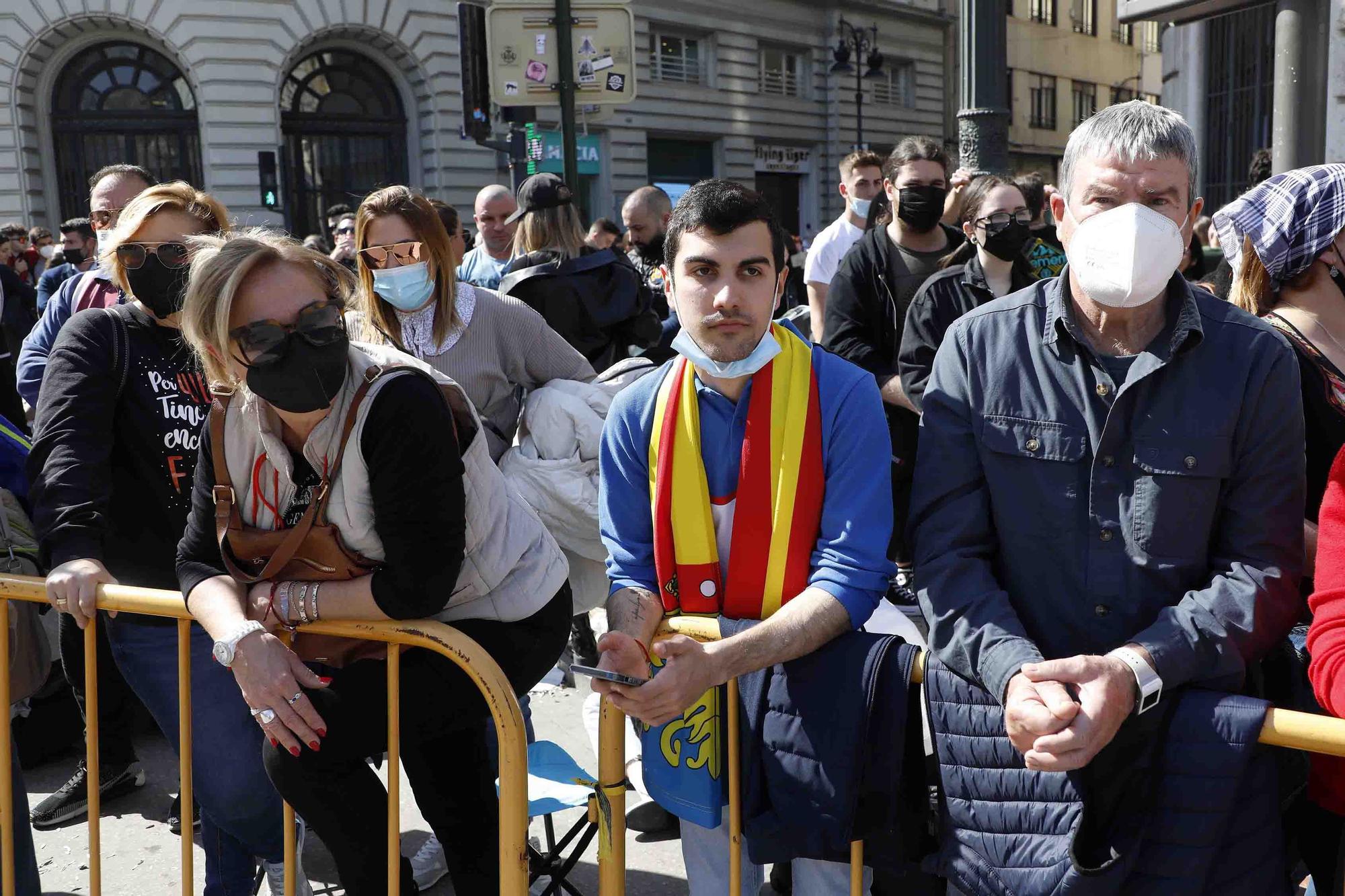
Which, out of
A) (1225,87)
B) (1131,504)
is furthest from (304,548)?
(1225,87)

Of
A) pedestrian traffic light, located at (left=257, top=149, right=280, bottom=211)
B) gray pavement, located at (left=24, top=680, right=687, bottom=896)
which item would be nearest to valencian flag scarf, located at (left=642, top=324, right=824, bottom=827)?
gray pavement, located at (left=24, top=680, right=687, bottom=896)

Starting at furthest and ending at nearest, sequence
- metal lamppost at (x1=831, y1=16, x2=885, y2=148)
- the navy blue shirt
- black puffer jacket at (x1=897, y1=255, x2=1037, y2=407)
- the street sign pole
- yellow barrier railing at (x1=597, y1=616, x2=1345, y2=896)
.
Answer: metal lamppost at (x1=831, y1=16, x2=885, y2=148) → the street sign pole → black puffer jacket at (x1=897, y1=255, x2=1037, y2=407) → yellow barrier railing at (x1=597, y1=616, x2=1345, y2=896) → the navy blue shirt

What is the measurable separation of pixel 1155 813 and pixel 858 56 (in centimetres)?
2693

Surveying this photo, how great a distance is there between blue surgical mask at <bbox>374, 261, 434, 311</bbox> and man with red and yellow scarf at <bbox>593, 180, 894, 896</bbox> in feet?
4.95

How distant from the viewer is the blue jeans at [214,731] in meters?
2.74

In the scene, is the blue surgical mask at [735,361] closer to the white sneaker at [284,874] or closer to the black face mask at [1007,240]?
the white sneaker at [284,874]

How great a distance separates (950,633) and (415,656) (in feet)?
3.90

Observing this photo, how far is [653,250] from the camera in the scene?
24.2 ft

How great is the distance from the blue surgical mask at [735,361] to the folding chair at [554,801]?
3.74ft

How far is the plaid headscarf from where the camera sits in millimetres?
2344

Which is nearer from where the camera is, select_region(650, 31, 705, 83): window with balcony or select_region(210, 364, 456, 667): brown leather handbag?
select_region(210, 364, 456, 667): brown leather handbag

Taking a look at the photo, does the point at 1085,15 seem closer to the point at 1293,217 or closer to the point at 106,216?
the point at 106,216

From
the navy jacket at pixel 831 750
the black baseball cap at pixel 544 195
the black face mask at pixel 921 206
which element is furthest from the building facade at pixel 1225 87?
→ the navy jacket at pixel 831 750

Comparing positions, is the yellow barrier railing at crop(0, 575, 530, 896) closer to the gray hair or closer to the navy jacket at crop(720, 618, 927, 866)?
the navy jacket at crop(720, 618, 927, 866)
